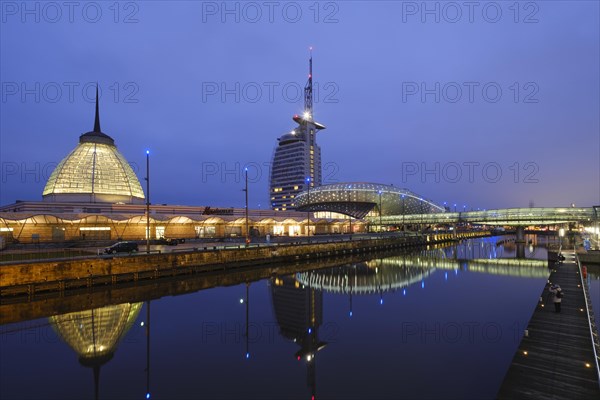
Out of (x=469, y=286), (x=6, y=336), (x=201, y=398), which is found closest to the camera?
(x=201, y=398)

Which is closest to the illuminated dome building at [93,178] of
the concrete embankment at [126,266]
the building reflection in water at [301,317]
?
the concrete embankment at [126,266]

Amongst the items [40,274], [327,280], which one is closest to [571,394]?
[327,280]

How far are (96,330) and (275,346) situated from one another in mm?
10790

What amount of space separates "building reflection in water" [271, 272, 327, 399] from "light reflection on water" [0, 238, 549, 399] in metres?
0.09

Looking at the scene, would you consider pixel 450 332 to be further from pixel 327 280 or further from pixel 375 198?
pixel 375 198

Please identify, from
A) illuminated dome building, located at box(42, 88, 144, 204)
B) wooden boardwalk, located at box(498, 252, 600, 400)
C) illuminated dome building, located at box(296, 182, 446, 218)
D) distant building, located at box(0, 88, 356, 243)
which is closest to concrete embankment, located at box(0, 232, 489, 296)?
distant building, located at box(0, 88, 356, 243)

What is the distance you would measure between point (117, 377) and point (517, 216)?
107 m

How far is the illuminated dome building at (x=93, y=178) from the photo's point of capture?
307 ft

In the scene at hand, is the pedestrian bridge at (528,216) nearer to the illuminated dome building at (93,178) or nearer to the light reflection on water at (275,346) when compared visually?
the light reflection on water at (275,346)

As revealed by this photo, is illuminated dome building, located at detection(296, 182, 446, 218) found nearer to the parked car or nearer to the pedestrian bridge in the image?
the pedestrian bridge

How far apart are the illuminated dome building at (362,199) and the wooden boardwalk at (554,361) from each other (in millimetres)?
137197

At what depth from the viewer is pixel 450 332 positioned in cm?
2159

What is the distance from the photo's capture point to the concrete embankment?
27812 millimetres

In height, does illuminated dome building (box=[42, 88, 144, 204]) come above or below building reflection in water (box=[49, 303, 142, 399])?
above
